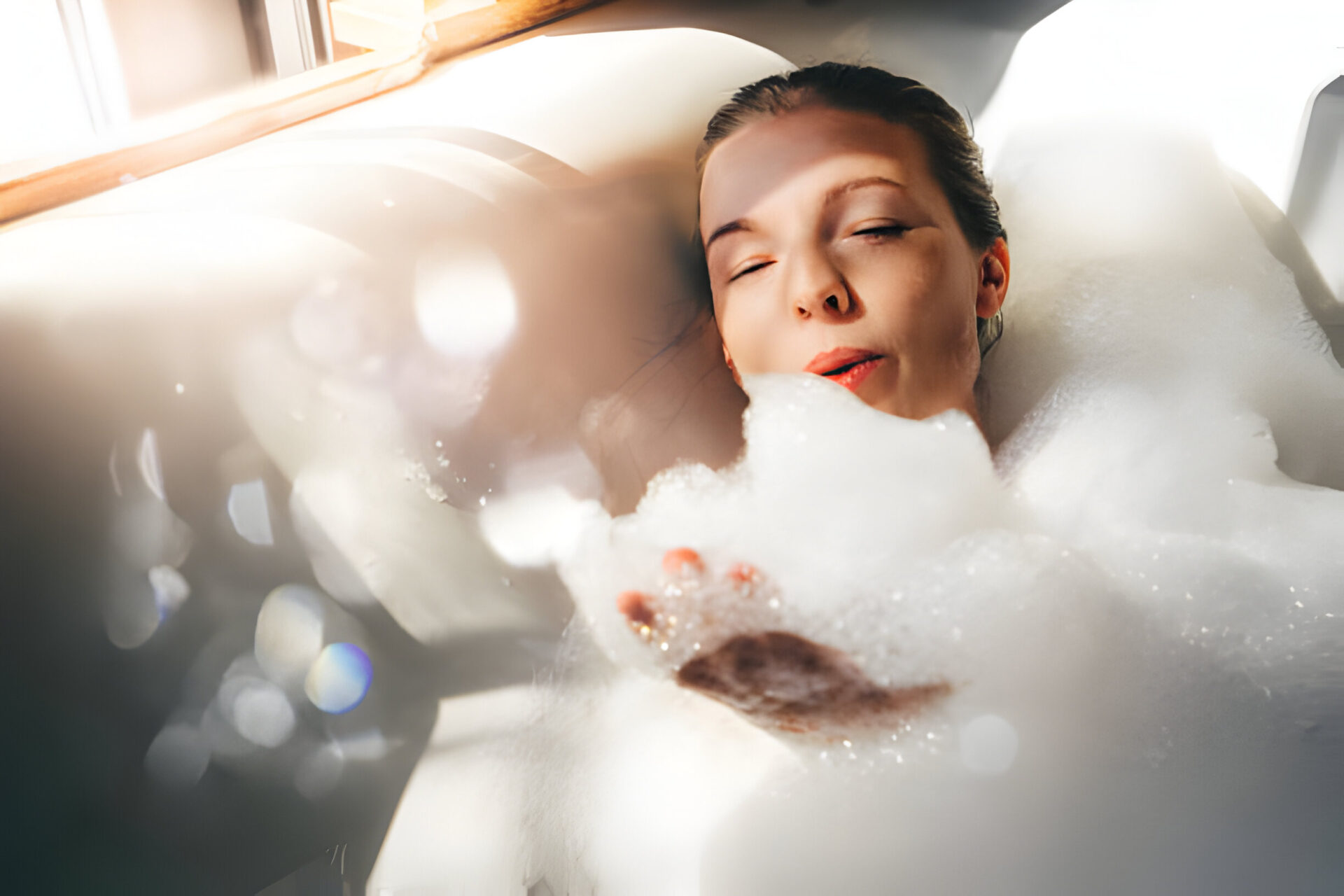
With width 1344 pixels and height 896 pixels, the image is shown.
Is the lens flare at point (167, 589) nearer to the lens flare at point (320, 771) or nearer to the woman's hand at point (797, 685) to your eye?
the lens flare at point (320, 771)

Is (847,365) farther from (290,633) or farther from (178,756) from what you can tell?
(178,756)

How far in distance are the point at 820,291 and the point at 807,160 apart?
14 centimetres

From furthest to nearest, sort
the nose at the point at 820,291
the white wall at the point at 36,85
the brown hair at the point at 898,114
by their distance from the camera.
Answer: the white wall at the point at 36,85
the brown hair at the point at 898,114
the nose at the point at 820,291

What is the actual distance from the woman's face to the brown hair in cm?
2

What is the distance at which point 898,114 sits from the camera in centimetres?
85

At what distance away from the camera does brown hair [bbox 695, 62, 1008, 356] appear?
2.78 feet

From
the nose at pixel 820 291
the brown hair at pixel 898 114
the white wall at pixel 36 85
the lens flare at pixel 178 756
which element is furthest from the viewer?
the white wall at pixel 36 85

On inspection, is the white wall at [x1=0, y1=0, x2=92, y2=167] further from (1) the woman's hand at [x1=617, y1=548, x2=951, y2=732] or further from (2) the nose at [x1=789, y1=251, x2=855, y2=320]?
(1) the woman's hand at [x1=617, y1=548, x2=951, y2=732]

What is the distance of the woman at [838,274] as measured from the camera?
680 mm

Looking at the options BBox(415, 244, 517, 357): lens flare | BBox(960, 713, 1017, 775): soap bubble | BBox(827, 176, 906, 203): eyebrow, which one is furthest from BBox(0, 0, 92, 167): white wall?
BBox(960, 713, 1017, 775): soap bubble

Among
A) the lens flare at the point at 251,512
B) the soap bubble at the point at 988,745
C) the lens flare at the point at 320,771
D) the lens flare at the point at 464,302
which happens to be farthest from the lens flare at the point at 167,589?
the soap bubble at the point at 988,745

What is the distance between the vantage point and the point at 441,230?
30.6 inches

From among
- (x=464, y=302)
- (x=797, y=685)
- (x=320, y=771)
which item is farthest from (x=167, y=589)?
(x=797, y=685)

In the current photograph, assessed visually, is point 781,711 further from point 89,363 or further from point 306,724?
point 89,363
